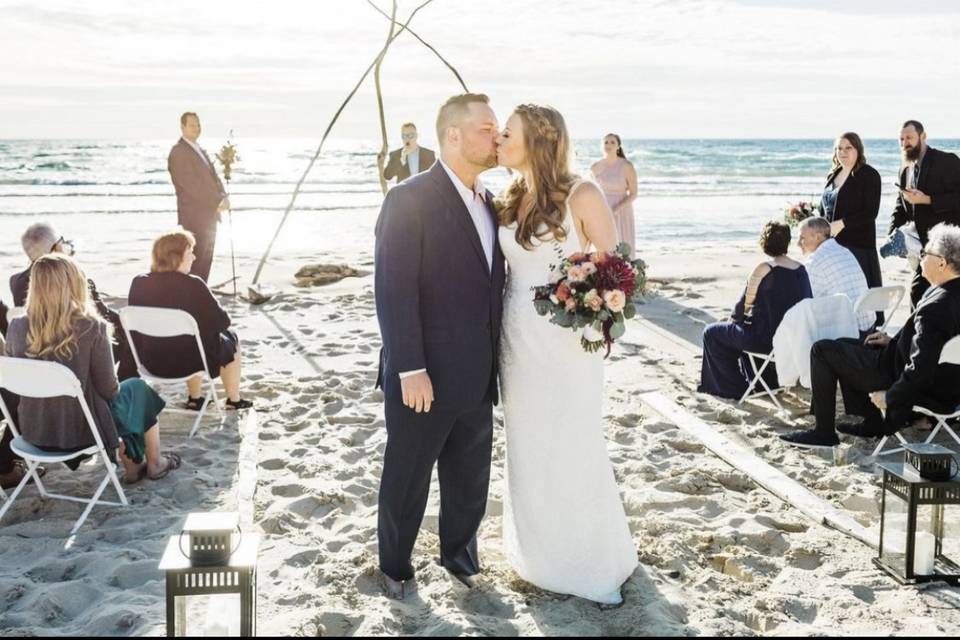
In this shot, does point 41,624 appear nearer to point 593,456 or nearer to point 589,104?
point 593,456

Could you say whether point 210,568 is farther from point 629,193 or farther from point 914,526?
point 629,193

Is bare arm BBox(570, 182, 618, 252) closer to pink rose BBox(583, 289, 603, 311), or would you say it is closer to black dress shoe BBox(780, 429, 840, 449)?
pink rose BBox(583, 289, 603, 311)

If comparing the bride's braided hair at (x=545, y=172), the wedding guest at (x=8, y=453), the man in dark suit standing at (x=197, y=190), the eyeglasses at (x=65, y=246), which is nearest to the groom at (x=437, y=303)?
the bride's braided hair at (x=545, y=172)

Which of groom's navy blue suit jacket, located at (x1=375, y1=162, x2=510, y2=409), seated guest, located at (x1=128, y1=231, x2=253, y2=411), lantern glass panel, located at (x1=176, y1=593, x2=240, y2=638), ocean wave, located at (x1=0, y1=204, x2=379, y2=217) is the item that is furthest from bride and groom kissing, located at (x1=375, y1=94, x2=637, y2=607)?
ocean wave, located at (x1=0, y1=204, x2=379, y2=217)

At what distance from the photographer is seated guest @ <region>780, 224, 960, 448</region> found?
5.06 m

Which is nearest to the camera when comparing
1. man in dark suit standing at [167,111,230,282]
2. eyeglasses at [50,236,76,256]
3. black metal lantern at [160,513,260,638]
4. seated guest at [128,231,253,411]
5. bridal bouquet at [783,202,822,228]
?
black metal lantern at [160,513,260,638]

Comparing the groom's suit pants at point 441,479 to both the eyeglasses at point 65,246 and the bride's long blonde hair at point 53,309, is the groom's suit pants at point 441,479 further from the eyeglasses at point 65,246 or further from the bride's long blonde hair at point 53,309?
the eyeglasses at point 65,246

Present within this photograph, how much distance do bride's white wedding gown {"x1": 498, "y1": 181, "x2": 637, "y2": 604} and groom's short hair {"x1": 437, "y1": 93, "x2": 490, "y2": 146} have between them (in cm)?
46

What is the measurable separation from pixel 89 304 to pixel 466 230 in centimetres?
228

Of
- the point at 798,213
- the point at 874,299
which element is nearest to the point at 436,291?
the point at 874,299

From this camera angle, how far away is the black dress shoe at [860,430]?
18.9 feet

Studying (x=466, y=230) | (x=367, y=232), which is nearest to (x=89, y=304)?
(x=466, y=230)

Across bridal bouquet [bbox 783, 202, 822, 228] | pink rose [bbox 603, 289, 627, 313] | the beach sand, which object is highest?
bridal bouquet [bbox 783, 202, 822, 228]

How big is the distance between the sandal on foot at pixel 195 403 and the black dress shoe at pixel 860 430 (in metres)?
4.18
